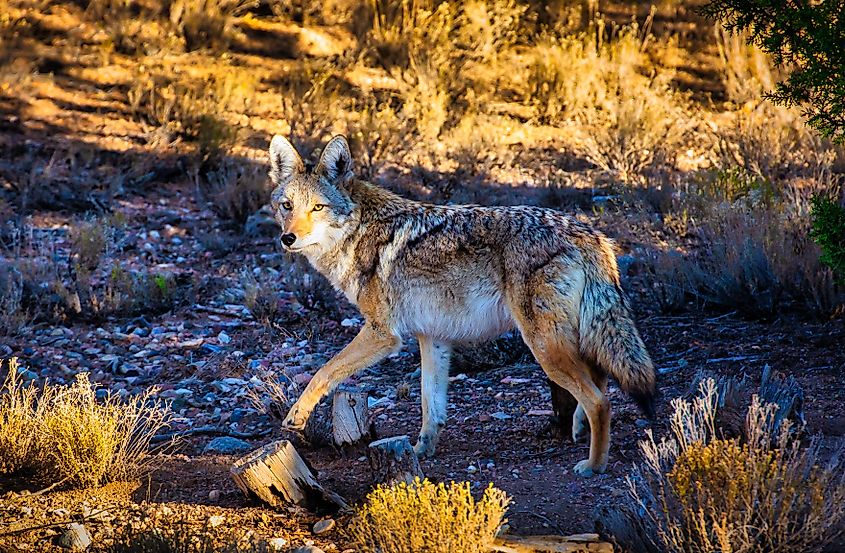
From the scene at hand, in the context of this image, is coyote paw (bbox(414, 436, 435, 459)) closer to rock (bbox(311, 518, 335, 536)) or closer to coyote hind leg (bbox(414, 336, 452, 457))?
coyote hind leg (bbox(414, 336, 452, 457))

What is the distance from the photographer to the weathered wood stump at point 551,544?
422 cm

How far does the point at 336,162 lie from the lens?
621 centimetres

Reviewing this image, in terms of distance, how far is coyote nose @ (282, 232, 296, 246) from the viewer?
5.93m

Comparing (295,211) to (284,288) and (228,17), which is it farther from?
(228,17)

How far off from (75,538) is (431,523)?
1.78 metres

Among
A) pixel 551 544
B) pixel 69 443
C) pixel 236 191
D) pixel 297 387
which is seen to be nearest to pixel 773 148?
pixel 236 191

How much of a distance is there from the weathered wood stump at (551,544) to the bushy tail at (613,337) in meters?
1.07

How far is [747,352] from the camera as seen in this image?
721cm

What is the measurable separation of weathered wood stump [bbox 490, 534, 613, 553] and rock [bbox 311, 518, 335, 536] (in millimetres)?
855

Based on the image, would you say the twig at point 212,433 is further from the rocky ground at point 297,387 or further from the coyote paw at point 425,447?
the coyote paw at point 425,447

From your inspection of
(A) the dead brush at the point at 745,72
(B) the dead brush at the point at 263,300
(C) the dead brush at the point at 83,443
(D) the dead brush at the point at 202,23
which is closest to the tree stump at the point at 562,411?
(C) the dead brush at the point at 83,443

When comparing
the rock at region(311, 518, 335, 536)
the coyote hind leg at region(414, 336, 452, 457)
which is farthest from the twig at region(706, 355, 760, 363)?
the rock at region(311, 518, 335, 536)

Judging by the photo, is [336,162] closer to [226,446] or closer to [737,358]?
[226,446]

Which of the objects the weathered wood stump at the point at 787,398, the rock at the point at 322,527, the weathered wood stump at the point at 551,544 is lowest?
the rock at the point at 322,527
